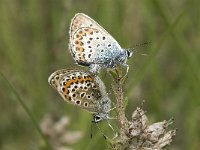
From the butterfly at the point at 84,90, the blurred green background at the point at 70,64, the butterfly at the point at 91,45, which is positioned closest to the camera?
the butterfly at the point at 84,90

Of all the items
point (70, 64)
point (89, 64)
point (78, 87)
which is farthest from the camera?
point (70, 64)

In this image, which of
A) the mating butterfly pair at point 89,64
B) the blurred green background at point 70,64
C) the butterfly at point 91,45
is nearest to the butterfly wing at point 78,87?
the mating butterfly pair at point 89,64

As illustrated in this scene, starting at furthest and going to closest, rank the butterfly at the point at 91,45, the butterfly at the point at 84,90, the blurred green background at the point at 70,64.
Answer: the blurred green background at the point at 70,64 < the butterfly at the point at 91,45 < the butterfly at the point at 84,90

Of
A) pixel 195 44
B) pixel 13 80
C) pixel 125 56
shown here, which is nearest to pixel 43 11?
pixel 13 80

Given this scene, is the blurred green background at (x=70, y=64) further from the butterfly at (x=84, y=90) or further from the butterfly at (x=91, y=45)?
the butterfly at (x=84, y=90)

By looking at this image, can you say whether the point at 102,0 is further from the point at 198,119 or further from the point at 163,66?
the point at 163,66

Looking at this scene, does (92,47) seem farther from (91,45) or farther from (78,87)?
(78,87)

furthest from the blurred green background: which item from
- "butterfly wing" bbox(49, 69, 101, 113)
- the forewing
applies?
"butterfly wing" bbox(49, 69, 101, 113)

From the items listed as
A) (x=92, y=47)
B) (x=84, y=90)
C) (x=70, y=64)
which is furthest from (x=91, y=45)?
(x=70, y=64)
